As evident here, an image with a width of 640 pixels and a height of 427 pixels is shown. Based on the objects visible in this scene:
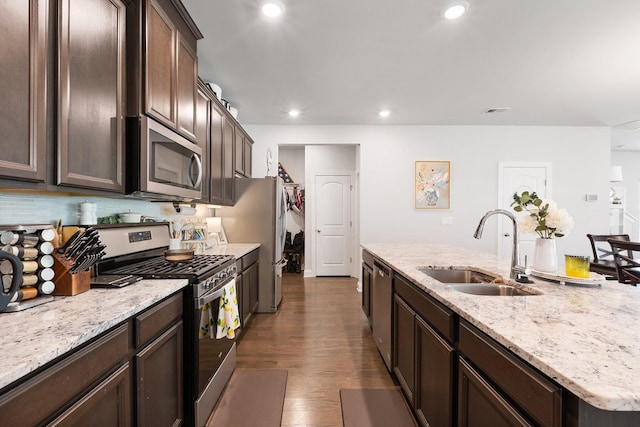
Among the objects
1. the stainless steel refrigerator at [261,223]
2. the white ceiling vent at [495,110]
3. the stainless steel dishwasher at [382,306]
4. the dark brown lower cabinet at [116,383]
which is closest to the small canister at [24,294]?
the dark brown lower cabinet at [116,383]

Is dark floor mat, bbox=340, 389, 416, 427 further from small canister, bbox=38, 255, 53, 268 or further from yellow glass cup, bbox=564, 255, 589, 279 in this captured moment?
small canister, bbox=38, 255, 53, 268

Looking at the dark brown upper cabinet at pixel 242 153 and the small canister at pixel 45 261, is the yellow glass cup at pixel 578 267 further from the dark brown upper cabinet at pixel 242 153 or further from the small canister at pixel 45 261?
the dark brown upper cabinet at pixel 242 153

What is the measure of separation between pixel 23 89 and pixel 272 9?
5.32 feet

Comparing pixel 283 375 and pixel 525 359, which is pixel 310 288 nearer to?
pixel 283 375

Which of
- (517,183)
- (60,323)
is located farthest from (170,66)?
(517,183)

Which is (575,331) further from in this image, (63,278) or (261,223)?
(261,223)

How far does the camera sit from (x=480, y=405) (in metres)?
1.00

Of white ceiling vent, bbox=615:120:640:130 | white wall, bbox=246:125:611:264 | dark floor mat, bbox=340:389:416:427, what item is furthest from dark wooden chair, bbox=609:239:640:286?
white ceiling vent, bbox=615:120:640:130

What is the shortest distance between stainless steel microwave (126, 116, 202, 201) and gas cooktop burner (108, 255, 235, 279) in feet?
1.39

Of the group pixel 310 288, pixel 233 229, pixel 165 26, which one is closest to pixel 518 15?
pixel 165 26

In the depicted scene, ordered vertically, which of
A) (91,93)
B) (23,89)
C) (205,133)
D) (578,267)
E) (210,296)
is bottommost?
(210,296)

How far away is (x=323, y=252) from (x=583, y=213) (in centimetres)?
440

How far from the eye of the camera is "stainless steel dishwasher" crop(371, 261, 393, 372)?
2.17 meters

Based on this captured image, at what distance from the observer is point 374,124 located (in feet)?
15.4
